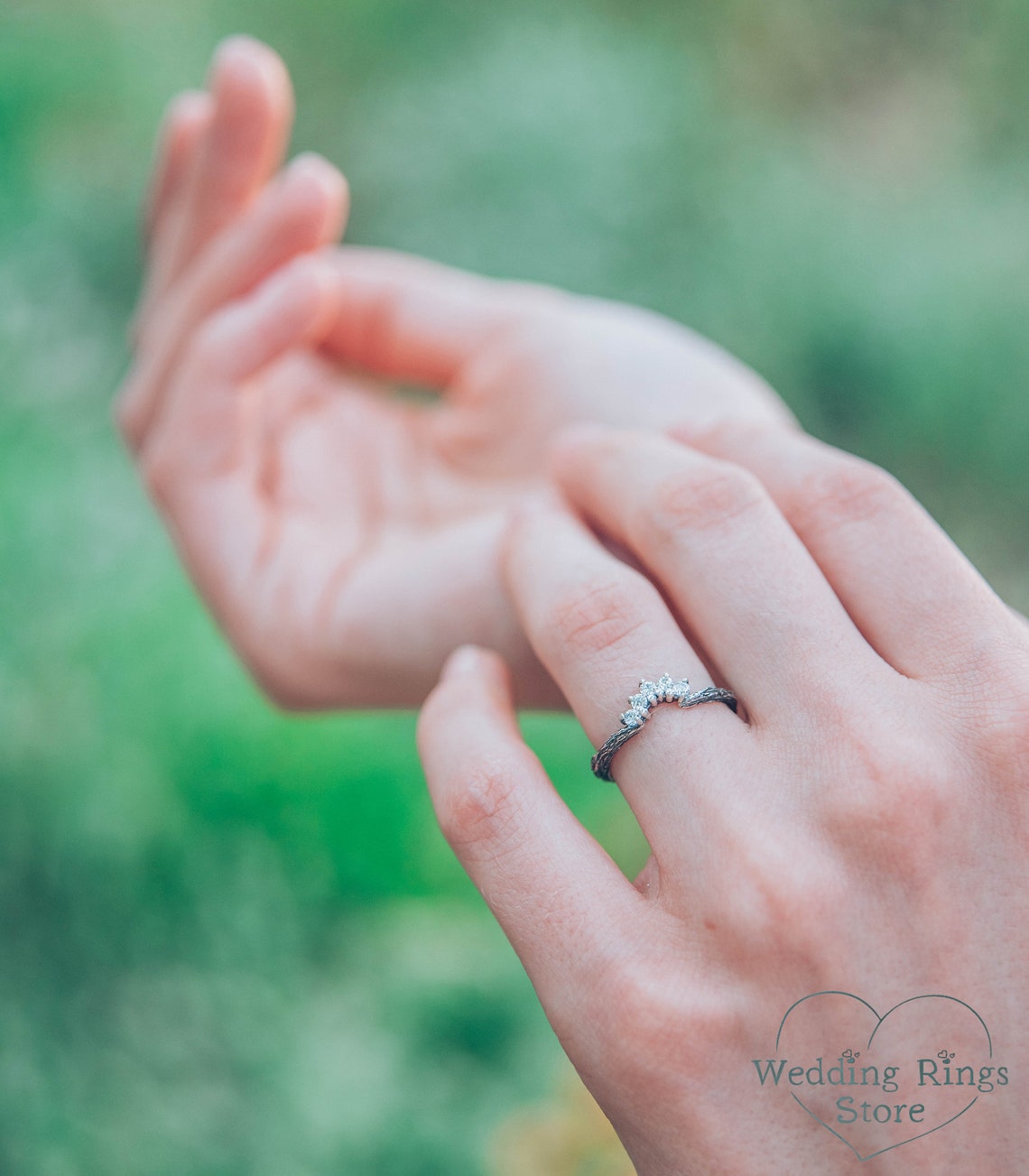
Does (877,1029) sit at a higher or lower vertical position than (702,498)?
lower

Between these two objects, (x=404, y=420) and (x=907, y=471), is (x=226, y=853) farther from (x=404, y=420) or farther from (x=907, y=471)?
(x=907, y=471)

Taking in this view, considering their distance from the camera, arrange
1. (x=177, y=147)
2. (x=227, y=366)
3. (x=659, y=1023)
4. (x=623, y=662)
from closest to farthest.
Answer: (x=659, y=1023), (x=623, y=662), (x=227, y=366), (x=177, y=147)

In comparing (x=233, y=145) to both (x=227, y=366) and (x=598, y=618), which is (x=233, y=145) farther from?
(x=598, y=618)

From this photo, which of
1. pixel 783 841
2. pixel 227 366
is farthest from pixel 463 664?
pixel 227 366

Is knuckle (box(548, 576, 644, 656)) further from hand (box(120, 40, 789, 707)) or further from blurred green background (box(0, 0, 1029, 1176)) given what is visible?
blurred green background (box(0, 0, 1029, 1176))

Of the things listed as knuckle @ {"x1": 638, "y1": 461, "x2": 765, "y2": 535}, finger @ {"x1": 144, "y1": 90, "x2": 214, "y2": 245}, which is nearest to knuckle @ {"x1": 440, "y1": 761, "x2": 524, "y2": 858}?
knuckle @ {"x1": 638, "y1": 461, "x2": 765, "y2": 535}

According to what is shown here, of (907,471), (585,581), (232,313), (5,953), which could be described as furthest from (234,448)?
(907,471)
